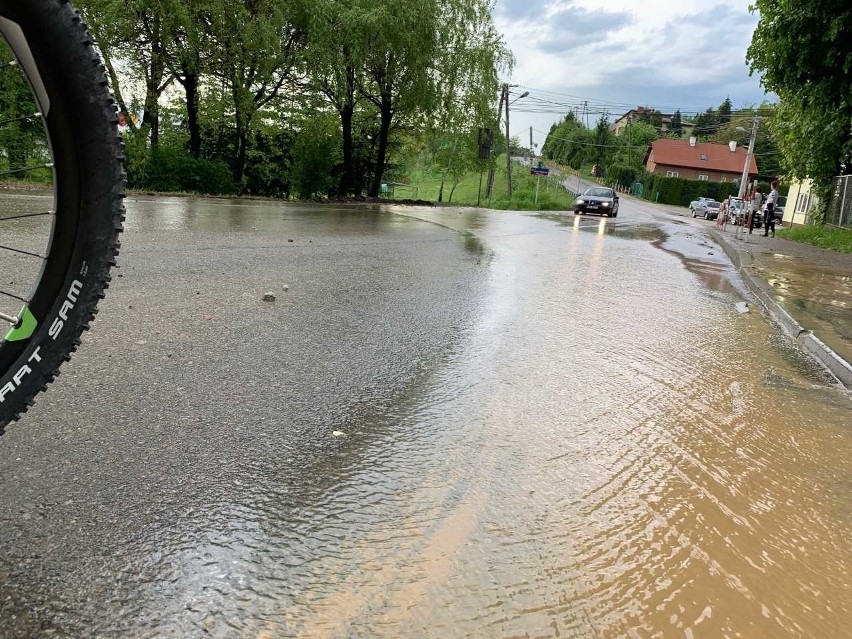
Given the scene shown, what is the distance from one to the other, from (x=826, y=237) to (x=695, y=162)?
81.6m

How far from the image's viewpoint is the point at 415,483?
2463 millimetres

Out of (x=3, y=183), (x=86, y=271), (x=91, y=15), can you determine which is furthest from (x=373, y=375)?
(x=91, y=15)

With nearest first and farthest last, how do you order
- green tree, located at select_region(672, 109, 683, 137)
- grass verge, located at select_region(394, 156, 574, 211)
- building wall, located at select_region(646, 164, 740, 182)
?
1. grass verge, located at select_region(394, 156, 574, 211)
2. building wall, located at select_region(646, 164, 740, 182)
3. green tree, located at select_region(672, 109, 683, 137)

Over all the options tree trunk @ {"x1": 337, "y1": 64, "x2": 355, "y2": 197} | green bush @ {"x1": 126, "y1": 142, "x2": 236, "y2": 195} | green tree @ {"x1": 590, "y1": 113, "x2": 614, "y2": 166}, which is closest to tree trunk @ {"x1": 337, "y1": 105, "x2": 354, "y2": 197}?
tree trunk @ {"x1": 337, "y1": 64, "x2": 355, "y2": 197}

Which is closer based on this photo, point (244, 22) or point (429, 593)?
point (429, 593)

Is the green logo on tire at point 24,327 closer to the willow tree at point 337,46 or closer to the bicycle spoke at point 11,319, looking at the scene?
the bicycle spoke at point 11,319

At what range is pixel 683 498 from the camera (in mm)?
2547

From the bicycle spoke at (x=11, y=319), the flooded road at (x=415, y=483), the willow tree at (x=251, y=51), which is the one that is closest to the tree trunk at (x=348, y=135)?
the willow tree at (x=251, y=51)

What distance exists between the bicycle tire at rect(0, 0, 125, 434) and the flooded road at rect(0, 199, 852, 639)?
0.54m

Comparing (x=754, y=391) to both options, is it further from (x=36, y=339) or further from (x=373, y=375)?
(x=36, y=339)

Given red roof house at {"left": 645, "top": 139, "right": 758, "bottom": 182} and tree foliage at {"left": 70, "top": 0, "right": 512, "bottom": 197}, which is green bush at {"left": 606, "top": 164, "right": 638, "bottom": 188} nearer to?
red roof house at {"left": 645, "top": 139, "right": 758, "bottom": 182}

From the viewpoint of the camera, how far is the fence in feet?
63.7

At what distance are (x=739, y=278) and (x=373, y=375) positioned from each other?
892 centimetres

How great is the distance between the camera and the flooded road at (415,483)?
69.1 inches
